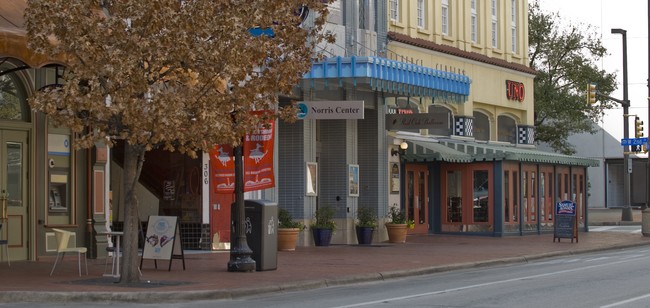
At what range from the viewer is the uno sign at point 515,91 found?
44.6 metres

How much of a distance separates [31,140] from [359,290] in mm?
8557

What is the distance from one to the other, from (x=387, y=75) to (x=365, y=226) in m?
5.57

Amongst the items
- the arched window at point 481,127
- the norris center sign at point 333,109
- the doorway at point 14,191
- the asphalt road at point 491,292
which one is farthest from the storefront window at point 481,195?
the doorway at point 14,191

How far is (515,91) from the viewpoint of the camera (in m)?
45.2

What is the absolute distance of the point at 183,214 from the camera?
96.4 feet

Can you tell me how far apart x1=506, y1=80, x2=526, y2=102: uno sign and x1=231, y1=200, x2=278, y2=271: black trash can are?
23721 millimetres

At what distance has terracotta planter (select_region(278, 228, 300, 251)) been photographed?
30.5m

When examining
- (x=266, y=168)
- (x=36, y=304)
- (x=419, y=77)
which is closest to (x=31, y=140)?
(x=266, y=168)

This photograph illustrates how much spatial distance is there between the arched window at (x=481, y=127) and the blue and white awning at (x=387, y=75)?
9.46 metres

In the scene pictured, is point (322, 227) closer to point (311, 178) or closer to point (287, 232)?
A: point (311, 178)

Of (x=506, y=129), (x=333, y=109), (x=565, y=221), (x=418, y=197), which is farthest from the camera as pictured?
(x=506, y=129)

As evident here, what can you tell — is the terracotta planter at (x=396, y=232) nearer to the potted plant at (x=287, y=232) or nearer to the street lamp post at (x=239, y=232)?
the potted plant at (x=287, y=232)

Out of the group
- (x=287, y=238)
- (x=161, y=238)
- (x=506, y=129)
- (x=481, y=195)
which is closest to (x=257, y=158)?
(x=161, y=238)

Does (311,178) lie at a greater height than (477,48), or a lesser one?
lesser
